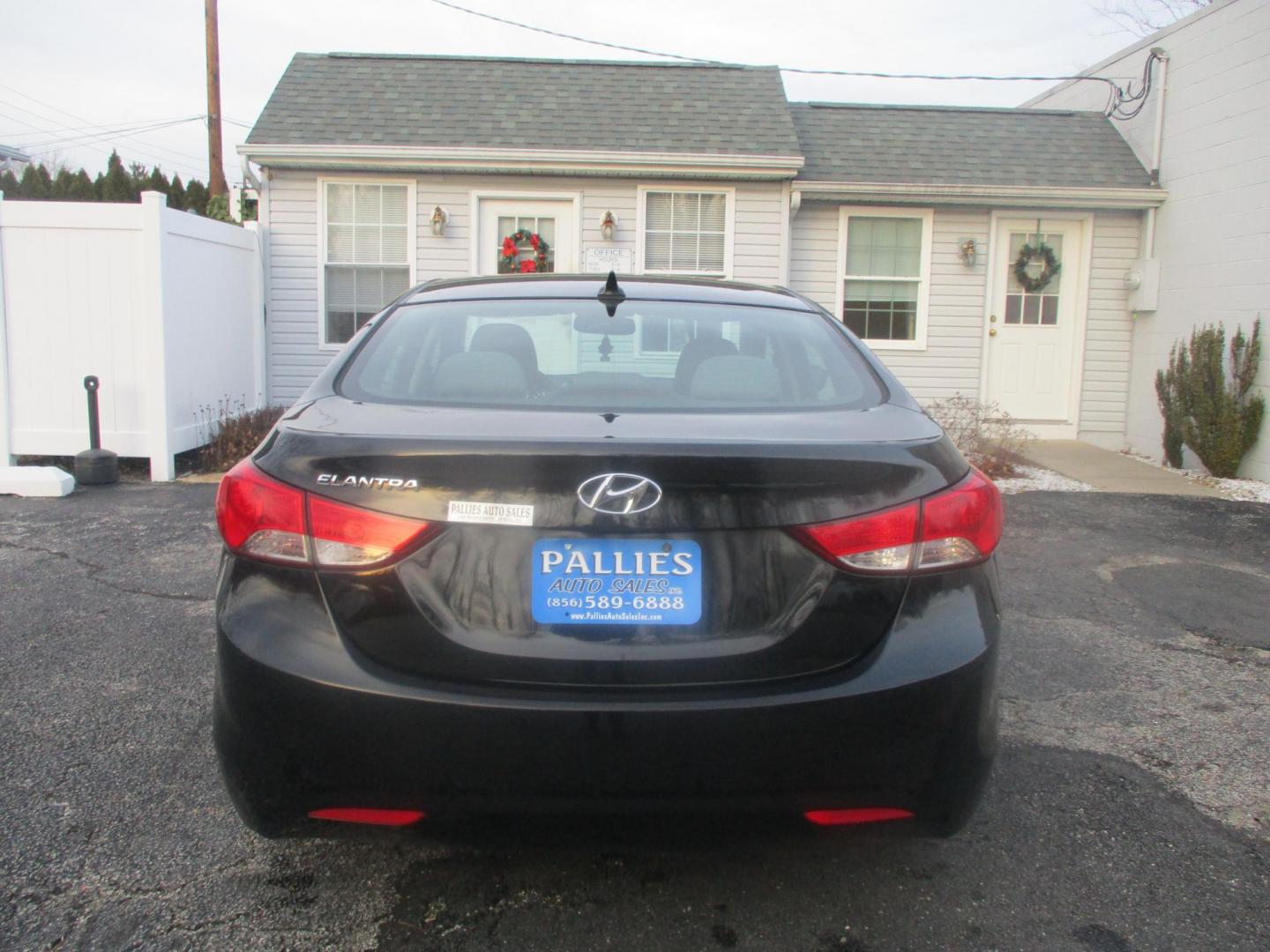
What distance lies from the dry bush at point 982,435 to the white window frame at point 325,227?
5631mm

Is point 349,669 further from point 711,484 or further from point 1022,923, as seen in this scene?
point 1022,923

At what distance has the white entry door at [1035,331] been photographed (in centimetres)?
1116

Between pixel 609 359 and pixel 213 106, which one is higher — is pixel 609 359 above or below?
below

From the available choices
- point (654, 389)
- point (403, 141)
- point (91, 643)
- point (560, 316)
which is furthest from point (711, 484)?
point (403, 141)

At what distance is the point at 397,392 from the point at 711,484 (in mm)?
878

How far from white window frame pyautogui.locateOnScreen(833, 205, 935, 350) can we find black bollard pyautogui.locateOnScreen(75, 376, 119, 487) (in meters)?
7.23

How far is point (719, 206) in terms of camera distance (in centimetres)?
1066

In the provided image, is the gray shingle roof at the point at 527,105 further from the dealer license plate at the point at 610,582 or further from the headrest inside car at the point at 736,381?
the dealer license plate at the point at 610,582

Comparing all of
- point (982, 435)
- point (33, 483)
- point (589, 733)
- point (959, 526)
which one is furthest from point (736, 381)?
point (982, 435)

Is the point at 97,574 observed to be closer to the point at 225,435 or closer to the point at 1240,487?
the point at 225,435

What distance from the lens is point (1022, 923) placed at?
7.43 ft

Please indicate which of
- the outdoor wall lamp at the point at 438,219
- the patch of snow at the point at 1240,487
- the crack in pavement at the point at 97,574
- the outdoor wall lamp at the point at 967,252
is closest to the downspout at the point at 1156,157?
the outdoor wall lamp at the point at 967,252

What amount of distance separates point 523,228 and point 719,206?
6.86ft

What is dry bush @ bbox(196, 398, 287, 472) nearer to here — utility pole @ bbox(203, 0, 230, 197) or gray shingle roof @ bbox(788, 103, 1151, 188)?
gray shingle roof @ bbox(788, 103, 1151, 188)
